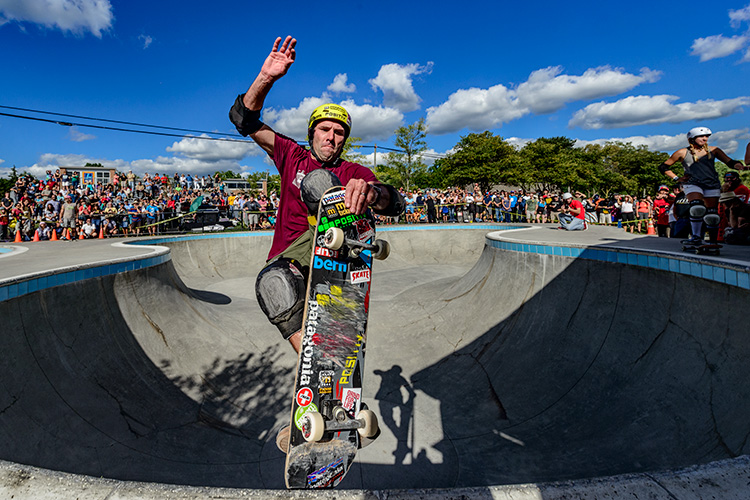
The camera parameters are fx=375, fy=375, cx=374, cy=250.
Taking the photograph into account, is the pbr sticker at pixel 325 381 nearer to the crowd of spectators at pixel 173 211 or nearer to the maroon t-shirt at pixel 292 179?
the maroon t-shirt at pixel 292 179

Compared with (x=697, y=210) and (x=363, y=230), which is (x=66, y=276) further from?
(x=697, y=210)

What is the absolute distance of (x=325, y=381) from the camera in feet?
8.13

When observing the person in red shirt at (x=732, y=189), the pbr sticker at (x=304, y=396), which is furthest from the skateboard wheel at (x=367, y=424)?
the person in red shirt at (x=732, y=189)

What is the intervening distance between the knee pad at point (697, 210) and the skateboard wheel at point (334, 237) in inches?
211

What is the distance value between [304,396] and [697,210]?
18.8 ft

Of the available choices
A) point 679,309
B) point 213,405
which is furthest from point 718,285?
point 213,405

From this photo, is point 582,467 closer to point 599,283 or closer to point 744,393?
point 744,393

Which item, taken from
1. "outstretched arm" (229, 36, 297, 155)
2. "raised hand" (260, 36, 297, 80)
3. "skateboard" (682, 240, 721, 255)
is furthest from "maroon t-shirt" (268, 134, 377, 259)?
"skateboard" (682, 240, 721, 255)

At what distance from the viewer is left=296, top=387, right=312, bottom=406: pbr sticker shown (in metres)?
2.42

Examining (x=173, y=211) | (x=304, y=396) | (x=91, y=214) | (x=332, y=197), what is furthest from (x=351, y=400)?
(x=173, y=211)

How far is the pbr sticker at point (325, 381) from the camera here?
8.06ft

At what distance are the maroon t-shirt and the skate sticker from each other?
152 cm

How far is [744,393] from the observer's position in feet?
9.53

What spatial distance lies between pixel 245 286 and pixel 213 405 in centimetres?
651
